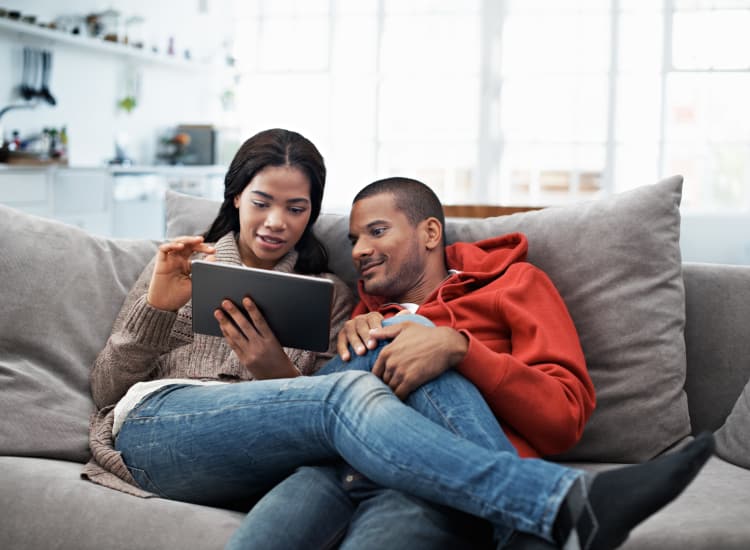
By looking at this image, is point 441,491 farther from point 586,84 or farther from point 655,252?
point 586,84

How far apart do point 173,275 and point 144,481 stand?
15.6 inches

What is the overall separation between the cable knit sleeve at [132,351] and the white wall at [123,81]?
3.77m

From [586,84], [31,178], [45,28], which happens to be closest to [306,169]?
[31,178]

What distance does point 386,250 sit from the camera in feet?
5.88

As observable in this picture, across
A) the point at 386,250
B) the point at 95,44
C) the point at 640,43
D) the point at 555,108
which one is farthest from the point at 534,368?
the point at 640,43

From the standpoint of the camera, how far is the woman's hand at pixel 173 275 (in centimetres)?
155

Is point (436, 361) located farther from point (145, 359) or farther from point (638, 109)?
point (638, 109)

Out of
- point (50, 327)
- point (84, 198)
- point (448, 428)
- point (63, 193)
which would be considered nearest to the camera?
point (448, 428)

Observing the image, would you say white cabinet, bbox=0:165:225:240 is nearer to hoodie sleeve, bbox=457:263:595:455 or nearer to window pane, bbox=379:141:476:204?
window pane, bbox=379:141:476:204

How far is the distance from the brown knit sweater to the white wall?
374 cm

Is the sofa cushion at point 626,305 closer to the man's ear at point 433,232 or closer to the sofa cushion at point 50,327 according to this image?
the man's ear at point 433,232

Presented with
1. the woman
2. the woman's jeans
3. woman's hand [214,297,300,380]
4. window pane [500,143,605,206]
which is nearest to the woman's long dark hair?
the woman

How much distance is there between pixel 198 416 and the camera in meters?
1.41

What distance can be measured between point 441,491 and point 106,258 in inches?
42.4
